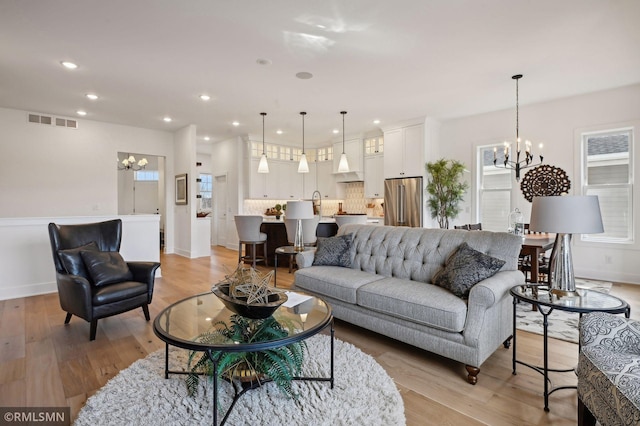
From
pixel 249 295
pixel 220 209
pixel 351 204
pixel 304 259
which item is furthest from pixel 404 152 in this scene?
pixel 249 295

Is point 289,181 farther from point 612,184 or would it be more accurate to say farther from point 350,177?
point 612,184

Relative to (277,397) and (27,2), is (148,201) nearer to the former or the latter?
(27,2)

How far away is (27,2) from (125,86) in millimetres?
1988

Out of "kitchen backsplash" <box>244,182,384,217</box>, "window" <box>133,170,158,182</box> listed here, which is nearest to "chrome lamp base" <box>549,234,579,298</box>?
"kitchen backsplash" <box>244,182,384,217</box>

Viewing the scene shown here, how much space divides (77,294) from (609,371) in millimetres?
3644

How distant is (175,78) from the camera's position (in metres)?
4.34

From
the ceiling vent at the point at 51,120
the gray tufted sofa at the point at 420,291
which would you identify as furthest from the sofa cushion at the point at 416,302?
the ceiling vent at the point at 51,120

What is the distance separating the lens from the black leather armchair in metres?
2.84

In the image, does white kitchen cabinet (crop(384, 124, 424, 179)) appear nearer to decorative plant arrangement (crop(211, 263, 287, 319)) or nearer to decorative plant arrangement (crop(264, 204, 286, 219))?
decorative plant arrangement (crop(264, 204, 286, 219))

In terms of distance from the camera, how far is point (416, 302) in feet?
7.80

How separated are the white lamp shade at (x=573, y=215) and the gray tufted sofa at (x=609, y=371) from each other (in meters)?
0.54

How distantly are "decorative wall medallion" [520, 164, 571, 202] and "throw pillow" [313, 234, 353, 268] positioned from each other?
392 cm

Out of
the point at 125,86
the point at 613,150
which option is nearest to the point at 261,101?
the point at 125,86

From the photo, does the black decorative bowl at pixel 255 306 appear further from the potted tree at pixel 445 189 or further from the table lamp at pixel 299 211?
the potted tree at pixel 445 189
